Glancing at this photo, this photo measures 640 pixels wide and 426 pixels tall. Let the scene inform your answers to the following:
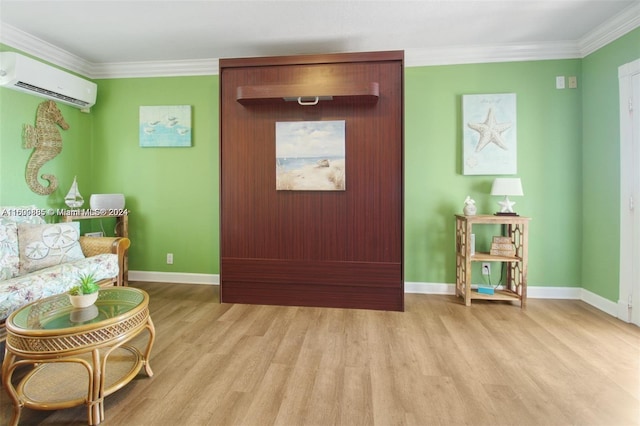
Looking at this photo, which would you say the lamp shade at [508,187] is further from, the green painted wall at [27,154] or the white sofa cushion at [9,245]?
the green painted wall at [27,154]

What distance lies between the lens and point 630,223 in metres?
2.47

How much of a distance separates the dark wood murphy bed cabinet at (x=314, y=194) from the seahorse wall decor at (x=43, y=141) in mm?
1875

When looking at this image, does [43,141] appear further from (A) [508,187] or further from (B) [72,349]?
(A) [508,187]

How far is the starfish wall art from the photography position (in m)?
3.05

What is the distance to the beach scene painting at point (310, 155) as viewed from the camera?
2.78 m

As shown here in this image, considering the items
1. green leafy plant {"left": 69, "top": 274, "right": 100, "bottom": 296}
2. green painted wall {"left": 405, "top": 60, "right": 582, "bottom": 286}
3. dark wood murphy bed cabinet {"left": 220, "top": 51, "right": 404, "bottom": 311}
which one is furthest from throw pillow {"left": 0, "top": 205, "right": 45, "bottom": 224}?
green painted wall {"left": 405, "top": 60, "right": 582, "bottom": 286}

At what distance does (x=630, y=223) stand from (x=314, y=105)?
9.53 ft

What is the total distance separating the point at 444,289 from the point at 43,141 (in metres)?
4.48

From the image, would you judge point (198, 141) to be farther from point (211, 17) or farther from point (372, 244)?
point (372, 244)

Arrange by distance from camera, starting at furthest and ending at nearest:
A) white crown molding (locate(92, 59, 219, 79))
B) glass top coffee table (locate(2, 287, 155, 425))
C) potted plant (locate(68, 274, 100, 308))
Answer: white crown molding (locate(92, 59, 219, 79)) < potted plant (locate(68, 274, 100, 308)) < glass top coffee table (locate(2, 287, 155, 425))

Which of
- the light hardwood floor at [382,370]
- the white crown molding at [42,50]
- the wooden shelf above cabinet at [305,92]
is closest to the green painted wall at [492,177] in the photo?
the light hardwood floor at [382,370]

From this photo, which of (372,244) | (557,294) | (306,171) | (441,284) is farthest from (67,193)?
(557,294)

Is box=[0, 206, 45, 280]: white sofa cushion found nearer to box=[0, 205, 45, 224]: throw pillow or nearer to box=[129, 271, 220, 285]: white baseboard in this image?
box=[0, 205, 45, 224]: throw pillow

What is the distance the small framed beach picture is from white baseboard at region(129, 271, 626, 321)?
1576 millimetres
